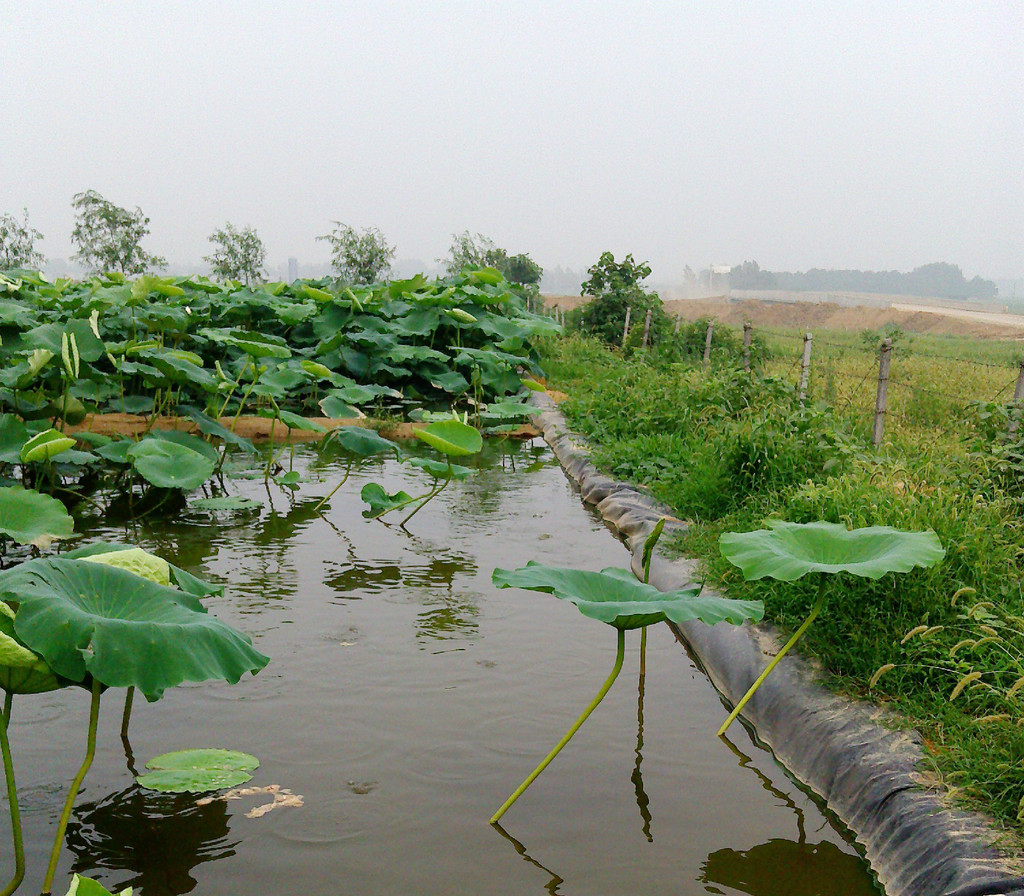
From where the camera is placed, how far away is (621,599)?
2760mm

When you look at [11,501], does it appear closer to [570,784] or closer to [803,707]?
[570,784]

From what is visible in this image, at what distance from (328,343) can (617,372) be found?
3587 mm

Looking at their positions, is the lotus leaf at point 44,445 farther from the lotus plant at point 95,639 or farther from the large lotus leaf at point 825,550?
the large lotus leaf at point 825,550

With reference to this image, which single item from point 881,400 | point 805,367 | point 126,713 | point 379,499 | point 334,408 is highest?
point 805,367

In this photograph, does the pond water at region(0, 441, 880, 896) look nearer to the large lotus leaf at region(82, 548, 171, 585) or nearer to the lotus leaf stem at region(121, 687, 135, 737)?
the lotus leaf stem at region(121, 687, 135, 737)

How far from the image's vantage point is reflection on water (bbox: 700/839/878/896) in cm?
254

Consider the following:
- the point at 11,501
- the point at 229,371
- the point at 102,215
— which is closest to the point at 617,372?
the point at 229,371

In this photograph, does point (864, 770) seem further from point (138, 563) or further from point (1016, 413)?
point (1016, 413)

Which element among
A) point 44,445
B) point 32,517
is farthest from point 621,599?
point 44,445

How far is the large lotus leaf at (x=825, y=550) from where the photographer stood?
2914 millimetres

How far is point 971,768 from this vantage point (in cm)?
266

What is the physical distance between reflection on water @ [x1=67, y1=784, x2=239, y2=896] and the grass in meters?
2.04

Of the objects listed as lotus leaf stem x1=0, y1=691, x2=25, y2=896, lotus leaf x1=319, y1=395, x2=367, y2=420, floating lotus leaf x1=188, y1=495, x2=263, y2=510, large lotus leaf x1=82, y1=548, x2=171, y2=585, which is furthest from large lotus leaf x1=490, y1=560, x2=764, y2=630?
lotus leaf x1=319, y1=395, x2=367, y2=420

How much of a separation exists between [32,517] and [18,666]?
2.38 metres
